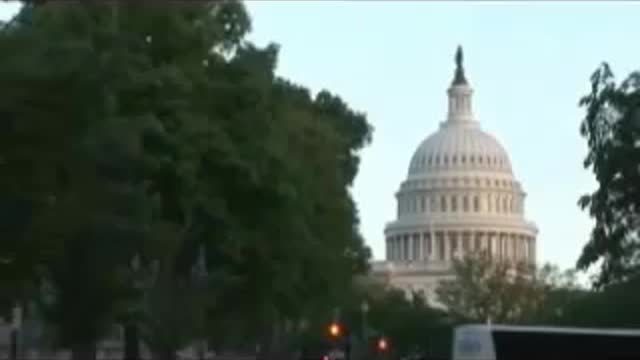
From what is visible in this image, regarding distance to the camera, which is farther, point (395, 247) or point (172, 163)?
point (395, 247)

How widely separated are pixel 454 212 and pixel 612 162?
5037 inches

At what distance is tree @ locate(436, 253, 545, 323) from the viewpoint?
132375 millimetres

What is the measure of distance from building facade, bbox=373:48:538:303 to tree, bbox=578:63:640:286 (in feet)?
388

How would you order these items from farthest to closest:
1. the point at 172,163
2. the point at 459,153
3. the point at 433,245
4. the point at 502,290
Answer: the point at 459,153, the point at 433,245, the point at 502,290, the point at 172,163

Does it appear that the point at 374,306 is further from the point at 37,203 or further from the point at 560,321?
the point at 37,203

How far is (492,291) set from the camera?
5354 inches

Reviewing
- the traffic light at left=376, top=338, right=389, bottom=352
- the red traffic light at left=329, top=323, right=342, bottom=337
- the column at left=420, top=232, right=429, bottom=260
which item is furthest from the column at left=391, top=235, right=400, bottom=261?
the red traffic light at left=329, top=323, right=342, bottom=337

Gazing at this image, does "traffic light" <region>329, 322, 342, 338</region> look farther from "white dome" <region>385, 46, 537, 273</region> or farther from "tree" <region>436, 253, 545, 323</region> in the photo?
"white dome" <region>385, 46, 537, 273</region>

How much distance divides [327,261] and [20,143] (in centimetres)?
3179

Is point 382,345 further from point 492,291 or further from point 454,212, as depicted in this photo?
point 454,212

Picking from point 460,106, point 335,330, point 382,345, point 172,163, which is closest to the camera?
point 172,163

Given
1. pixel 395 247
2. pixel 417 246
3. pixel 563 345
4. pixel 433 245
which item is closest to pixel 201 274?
pixel 563 345

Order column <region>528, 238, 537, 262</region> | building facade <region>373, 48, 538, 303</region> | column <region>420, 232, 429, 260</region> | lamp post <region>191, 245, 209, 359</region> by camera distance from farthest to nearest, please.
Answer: column <region>528, 238, 537, 262</region> → column <region>420, 232, 429, 260</region> → building facade <region>373, 48, 538, 303</region> → lamp post <region>191, 245, 209, 359</region>

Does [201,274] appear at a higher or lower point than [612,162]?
lower
